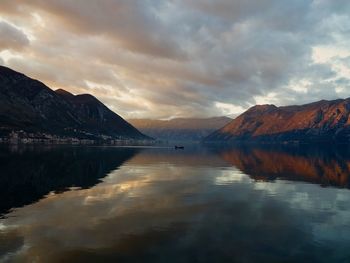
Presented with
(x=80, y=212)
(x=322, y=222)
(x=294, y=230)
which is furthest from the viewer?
(x=80, y=212)

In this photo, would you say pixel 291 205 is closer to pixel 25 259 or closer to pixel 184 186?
pixel 184 186

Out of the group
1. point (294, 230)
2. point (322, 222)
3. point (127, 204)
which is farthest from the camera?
point (127, 204)

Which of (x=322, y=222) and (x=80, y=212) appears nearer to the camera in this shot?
(x=322, y=222)

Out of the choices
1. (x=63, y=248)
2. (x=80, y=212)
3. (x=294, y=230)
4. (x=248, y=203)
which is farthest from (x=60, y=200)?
(x=294, y=230)

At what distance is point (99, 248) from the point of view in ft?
137

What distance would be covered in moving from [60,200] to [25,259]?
35.1m

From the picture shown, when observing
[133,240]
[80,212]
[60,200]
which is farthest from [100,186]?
[133,240]

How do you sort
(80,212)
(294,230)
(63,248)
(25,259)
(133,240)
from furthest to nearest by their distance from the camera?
(80,212) < (294,230) < (133,240) < (63,248) < (25,259)

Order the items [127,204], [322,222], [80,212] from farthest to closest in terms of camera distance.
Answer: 1. [127,204]
2. [80,212]
3. [322,222]

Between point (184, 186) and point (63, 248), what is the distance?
55.9 metres

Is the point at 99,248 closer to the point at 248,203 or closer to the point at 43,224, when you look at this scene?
the point at 43,224

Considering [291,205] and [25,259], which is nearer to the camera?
[25,259]

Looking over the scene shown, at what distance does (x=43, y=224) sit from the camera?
2062 inches

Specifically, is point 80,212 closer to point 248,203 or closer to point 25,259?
point 25,259
